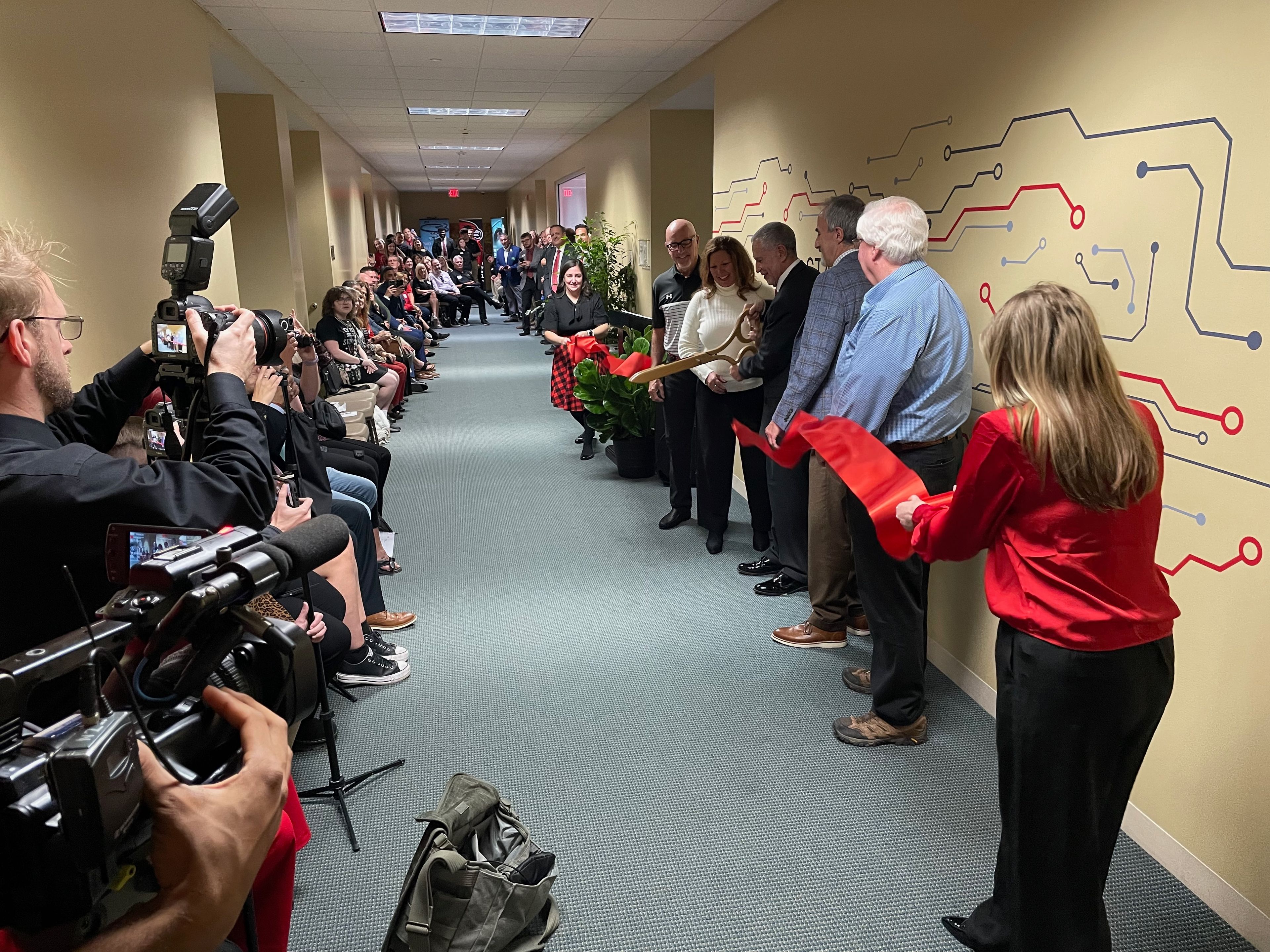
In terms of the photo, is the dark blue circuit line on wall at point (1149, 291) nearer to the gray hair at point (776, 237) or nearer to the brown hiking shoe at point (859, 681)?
the brown hiking shoe at point (859, 681)

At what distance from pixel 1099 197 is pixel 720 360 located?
1.99 metres

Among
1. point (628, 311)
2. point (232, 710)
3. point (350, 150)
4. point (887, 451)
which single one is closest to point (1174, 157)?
point (887, 451)

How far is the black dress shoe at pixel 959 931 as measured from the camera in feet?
6.21

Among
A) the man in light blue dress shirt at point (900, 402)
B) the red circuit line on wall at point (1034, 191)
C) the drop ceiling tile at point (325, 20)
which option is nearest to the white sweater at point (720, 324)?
the red circuit line on wall at point (1034, 191)

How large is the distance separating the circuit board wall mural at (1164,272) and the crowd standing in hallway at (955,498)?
0.89ft

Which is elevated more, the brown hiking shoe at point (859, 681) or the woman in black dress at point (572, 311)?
the woman in black dress at point (572, 311)

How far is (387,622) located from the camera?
353 cm

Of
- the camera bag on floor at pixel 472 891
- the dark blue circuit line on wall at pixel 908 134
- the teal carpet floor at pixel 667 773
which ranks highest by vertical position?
the dark blue circuit line on wall at pixel 908 134

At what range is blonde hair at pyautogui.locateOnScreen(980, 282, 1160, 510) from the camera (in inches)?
57.4

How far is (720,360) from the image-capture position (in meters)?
4.11

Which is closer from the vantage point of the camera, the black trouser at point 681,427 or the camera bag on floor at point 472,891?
the camera bag on floor at point 472,891

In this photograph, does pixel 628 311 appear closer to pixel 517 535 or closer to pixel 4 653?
pixel 517 535

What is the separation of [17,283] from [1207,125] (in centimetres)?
242

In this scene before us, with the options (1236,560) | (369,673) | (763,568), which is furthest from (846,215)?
(369,673)
